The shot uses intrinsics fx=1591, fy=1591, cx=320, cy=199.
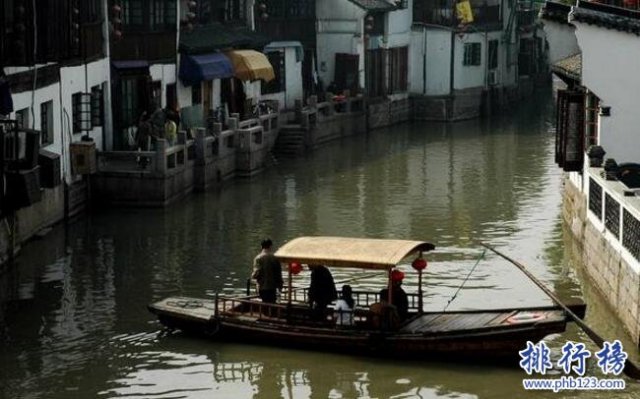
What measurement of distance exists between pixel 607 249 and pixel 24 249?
1473 centimetres

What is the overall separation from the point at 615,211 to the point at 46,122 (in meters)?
18.3

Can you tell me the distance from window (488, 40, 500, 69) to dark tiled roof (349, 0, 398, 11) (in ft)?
31.9

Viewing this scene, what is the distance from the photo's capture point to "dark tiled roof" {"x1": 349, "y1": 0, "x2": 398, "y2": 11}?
234 ft

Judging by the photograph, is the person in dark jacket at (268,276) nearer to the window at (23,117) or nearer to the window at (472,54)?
the window at (23,117)

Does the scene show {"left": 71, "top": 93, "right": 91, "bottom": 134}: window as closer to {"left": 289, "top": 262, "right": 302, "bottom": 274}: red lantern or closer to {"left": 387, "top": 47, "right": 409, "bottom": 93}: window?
{"left": 289, "top": 262, "right": 302, "bottom": 274}: red lantern

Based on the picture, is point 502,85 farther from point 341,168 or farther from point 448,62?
point 341,168

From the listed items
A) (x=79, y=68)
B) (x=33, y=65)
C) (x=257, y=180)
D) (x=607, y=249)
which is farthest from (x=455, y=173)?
(x=607, y=249)

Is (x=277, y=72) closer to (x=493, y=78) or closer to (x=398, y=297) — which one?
(x=493, y=78)

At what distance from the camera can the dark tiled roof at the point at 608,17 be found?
34375 millimetres

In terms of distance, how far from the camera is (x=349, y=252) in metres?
28.1

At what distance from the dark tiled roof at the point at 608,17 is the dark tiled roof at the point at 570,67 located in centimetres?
370

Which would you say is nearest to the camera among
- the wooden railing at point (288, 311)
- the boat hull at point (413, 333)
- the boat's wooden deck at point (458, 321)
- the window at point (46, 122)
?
the boat hull at point (413, 333)

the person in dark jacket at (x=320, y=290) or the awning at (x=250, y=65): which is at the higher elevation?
the awning at (x=250, y=65)

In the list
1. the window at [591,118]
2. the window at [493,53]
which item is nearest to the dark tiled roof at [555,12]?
the window at [591,118]
